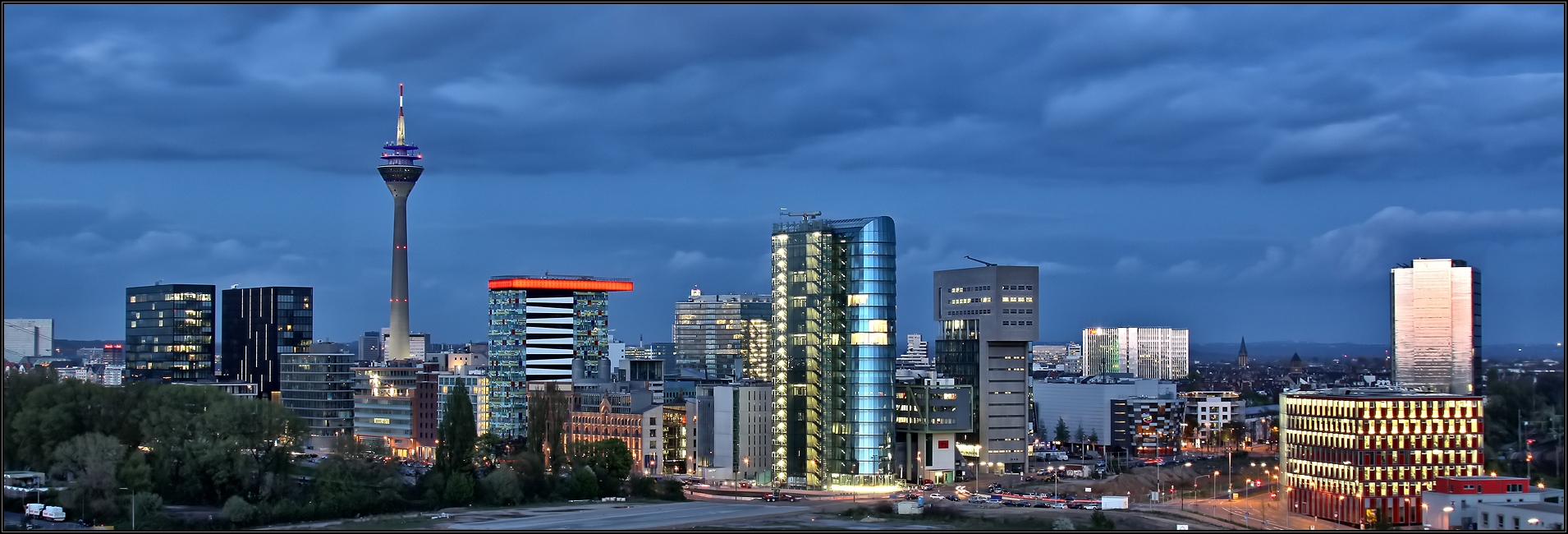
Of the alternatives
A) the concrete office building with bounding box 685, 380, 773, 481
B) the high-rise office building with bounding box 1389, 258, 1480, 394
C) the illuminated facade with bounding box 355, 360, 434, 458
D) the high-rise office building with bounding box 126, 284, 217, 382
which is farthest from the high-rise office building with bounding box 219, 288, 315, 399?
the high-rise office building with bounding box 1389, 258, 1480, 394

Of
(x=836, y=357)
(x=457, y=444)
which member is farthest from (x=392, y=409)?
(x=836, y=357)

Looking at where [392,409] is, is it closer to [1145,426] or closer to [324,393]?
[324,393]

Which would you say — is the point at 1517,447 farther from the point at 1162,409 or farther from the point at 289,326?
the point at 289,326

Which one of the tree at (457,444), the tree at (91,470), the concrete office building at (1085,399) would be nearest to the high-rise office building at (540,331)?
the concrete office building at (1085,399)

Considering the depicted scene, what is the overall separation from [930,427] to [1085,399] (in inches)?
1750

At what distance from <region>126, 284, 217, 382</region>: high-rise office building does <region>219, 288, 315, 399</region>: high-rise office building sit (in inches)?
124

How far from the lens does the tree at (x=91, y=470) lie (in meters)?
81.2

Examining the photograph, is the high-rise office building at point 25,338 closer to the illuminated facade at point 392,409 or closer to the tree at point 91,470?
the illuminated facade at point 392,409

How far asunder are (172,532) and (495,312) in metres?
89.8

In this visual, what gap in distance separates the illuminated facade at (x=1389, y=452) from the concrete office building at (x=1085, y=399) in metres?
60.7

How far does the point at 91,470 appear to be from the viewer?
82062 mm

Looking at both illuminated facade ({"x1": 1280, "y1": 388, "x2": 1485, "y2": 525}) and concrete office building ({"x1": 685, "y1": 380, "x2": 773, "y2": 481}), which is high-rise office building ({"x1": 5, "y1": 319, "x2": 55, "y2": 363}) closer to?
concrete office building ({"x1": 685, "y1": 380, "x2": 773, "y2": 481})

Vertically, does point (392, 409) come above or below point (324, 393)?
below

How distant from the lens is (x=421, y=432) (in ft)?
480
